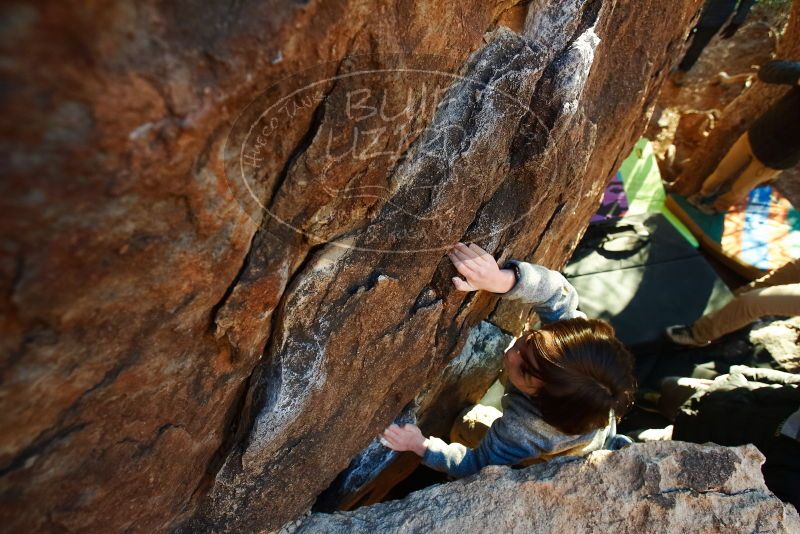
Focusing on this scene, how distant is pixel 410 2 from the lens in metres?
0.94

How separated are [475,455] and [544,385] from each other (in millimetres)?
371

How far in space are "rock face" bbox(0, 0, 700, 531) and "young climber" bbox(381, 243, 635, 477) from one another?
0.12 m

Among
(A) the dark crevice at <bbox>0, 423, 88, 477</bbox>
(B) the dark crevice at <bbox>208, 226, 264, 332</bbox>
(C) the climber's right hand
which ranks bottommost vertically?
(C) the climber's right hand

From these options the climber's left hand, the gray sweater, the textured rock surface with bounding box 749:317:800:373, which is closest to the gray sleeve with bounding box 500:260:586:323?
the gray sweater

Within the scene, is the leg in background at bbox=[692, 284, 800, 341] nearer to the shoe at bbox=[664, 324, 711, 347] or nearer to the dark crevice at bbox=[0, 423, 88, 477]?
the shoe at bbox=[664, 324, 711, 347]

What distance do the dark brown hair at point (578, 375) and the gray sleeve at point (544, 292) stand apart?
0.59ft

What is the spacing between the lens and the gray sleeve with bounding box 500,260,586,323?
1.64 m

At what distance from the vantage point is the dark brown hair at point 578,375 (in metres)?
1.41


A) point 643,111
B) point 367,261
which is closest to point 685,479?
point 367,261

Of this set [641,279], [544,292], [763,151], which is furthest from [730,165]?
[544,292]

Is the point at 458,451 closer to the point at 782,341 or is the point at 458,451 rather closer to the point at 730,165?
the point at 782,341

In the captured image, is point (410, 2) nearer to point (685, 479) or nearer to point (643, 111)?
point (685, 479)

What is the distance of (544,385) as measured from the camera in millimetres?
1451

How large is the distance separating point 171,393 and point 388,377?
Answer: 674mm
